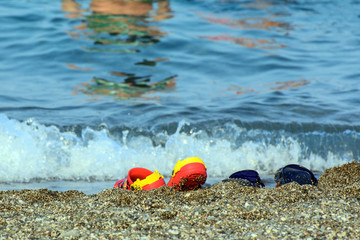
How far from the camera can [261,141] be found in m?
4.71

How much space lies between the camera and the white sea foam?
13.4 feet

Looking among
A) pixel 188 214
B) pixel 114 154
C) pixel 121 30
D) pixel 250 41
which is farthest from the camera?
pixel 121 30

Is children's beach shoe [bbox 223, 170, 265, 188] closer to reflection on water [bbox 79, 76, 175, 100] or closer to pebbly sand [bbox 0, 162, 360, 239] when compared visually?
pebbly sand [bbox 0, 162, 360, 239]

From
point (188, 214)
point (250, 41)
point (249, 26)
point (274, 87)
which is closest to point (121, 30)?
point (250, 41)

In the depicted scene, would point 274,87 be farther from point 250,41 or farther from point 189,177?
point 189,177

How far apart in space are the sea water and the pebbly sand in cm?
103

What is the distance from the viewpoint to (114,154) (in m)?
4.41

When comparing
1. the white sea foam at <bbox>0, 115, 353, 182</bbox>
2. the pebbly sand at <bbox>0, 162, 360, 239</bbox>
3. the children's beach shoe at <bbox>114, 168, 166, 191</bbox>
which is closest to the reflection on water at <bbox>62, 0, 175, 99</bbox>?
the white sea foam at <bbox>0, 115, 353, 182</bbox>

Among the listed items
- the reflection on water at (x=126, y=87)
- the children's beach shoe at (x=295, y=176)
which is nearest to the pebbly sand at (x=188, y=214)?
the children's beach shoe at (x=295, y=176)

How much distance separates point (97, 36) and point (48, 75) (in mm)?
2490

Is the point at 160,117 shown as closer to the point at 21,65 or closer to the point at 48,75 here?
the point at 48,75

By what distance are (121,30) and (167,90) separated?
3.62m

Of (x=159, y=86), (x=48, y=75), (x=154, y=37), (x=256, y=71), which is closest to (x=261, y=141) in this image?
(x=159, y=86)

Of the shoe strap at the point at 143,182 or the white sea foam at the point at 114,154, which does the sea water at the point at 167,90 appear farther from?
the shoe strap at the point at 143,182
